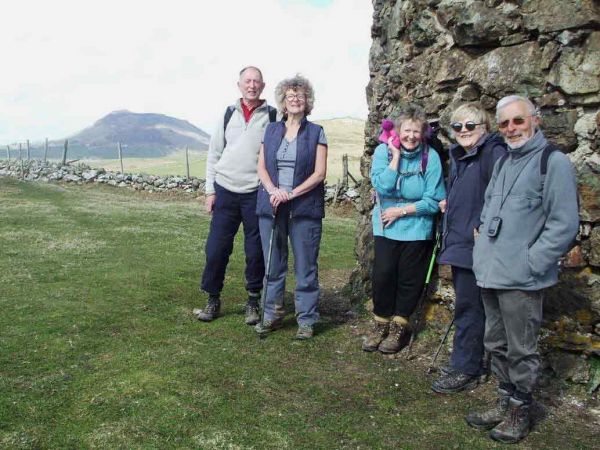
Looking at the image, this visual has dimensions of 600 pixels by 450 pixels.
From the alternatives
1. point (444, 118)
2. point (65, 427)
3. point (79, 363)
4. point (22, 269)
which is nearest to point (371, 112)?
point (444, 118)

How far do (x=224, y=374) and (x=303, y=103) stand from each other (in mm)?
3361

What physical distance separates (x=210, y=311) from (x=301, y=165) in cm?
261

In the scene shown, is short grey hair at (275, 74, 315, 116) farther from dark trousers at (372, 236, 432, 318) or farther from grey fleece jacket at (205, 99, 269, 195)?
dark trousers at (372, 236, 432, 318)

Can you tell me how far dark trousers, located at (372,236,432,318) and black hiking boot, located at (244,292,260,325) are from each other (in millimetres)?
1985

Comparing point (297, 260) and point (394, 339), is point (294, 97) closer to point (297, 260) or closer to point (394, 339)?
point (297, 260)

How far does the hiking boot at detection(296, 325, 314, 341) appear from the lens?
25.5ft

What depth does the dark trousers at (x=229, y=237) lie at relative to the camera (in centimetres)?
809

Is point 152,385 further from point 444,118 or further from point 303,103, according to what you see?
point 444,118

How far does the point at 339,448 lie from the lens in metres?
5.09

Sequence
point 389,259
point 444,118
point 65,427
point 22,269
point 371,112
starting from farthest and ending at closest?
point 22,269 → point 371,112 → point 444,118 → point 389,259 → point 65,427

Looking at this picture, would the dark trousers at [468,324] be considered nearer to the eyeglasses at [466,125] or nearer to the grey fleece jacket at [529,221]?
the grey fleece jacket at [529,221]

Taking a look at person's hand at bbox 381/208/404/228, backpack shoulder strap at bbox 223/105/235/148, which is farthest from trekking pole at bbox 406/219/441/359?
backpack shoulder strap at bbox 223/105/235/148

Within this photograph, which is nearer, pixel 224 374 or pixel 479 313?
pixel 479 313

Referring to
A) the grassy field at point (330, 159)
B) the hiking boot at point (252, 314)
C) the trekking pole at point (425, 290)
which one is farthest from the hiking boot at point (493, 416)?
the grassy field at point (330, 159)
